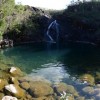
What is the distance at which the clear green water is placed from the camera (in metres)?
31.2

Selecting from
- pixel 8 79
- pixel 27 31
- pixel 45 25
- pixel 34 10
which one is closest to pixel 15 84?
pixel 8 79

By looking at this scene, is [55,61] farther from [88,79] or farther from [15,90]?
[15,90]

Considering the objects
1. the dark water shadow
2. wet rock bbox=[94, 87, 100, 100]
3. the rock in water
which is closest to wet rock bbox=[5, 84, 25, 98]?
the rock in water

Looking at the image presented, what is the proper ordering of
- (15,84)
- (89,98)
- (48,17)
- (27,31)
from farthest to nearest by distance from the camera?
(48,17), (27,31), (15,84), (89,98)

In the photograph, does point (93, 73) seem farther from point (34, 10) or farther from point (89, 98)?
point (34, 10)

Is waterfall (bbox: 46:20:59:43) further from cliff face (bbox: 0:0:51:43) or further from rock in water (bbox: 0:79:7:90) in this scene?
rock in water (bbox: 0:79:7:90)

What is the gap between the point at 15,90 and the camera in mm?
22625

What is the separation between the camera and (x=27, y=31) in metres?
58.9

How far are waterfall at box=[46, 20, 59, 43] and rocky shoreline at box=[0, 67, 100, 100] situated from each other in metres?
33.9

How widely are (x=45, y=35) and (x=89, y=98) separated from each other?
3916 centimetres

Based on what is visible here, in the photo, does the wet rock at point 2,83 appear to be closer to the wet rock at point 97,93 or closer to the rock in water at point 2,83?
the rock in water at point 2,83

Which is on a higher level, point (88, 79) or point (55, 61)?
point (88, 79)

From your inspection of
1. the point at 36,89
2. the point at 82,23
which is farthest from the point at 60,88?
the point at 82,23

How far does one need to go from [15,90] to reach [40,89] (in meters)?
2.14
